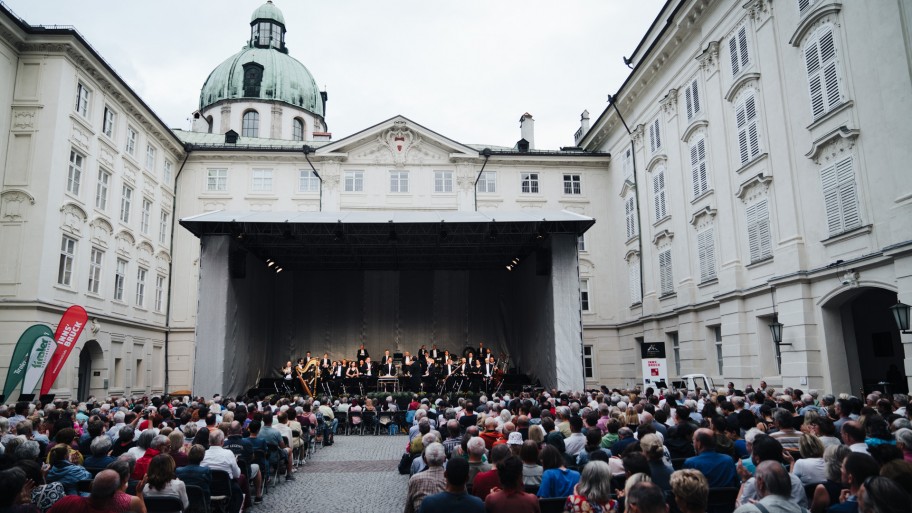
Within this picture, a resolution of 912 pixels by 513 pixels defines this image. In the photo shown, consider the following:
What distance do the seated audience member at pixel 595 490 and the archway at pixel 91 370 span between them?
2107cm

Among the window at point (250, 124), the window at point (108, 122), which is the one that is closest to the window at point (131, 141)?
the window at point (108, 122)

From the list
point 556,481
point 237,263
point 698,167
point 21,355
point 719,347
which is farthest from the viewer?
point 698,167

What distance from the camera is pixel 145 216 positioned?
2523 centimetres

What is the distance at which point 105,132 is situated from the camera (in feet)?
72.2

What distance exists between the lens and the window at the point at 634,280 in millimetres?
25609

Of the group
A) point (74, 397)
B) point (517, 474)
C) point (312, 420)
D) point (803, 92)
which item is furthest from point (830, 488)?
point (74, 397)

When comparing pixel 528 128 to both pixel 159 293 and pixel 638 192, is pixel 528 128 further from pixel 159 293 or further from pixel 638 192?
pixel 159 293

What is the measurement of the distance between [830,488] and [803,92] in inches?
533

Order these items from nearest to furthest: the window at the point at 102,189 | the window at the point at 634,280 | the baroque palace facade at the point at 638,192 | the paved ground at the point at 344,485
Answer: the paved ground at the point at 344,485
the baroque palace facade at the point at 638,192
the window at the point at 102,189
the window at the point at 634,280

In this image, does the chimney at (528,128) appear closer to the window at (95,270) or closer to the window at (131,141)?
the window at (131,141)

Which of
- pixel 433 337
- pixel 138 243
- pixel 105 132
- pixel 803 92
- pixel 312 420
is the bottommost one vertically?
pixel 312 420

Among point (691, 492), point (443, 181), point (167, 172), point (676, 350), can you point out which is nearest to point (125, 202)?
point (167, 172)

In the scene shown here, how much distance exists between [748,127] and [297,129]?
1238 inches

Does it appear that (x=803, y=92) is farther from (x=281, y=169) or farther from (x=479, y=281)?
(x=281, y=169)
